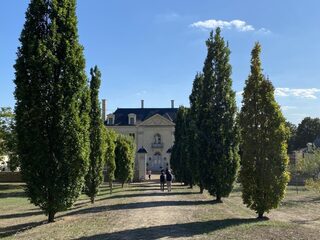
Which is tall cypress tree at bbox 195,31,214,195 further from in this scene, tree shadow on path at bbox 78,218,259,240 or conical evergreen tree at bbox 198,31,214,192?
tree shadow on path at bbox 78,218,259,240

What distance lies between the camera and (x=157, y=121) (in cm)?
8281

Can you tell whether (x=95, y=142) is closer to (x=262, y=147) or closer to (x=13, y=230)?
(x=13, y=230)

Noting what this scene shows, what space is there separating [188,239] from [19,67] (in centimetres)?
888

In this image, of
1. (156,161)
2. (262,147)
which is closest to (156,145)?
(156,161)

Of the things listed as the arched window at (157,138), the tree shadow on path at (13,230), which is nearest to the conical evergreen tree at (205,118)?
the tree shadow on path at (13,230)

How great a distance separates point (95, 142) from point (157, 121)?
58047mm

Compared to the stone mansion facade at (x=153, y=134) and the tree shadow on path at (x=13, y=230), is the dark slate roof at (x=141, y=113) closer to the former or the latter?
the stone mansion facade at (x=153, y=134)

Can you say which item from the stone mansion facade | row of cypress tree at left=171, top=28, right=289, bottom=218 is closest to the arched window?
the stone mansion facade

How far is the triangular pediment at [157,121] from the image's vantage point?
82.2 m

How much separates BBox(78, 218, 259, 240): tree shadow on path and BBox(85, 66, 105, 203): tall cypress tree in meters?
11.1

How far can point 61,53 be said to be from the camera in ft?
54.5

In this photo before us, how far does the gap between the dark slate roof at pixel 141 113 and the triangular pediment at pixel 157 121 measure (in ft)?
5.48

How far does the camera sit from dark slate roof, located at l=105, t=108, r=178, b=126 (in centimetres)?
8489

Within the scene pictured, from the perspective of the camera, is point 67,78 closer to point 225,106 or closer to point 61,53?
point 61,53
